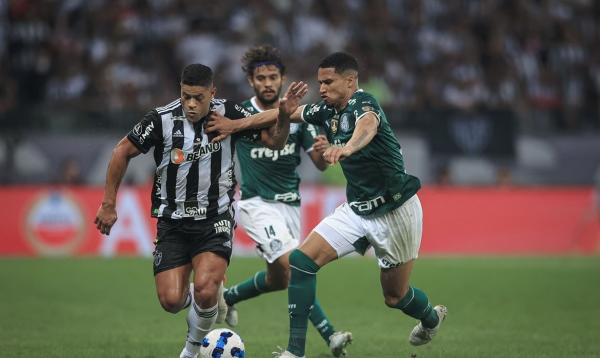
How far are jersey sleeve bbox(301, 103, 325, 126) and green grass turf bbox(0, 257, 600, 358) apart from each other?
2115mm

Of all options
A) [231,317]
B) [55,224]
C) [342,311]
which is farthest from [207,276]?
[55,224]

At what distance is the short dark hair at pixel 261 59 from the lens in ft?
33.5

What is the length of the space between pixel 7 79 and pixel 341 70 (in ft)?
46.1

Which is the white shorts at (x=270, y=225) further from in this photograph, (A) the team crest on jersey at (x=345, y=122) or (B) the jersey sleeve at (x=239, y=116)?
(A) the team crest on jersey at (x=345, y=122)

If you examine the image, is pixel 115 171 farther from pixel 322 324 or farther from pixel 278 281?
pixel 278 281

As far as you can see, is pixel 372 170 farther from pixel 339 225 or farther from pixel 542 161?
pixel 542 161

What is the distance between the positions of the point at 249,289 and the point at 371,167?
241 cm

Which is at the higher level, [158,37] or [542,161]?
[158,37]

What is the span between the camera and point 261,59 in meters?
10.2

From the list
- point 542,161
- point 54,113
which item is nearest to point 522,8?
point 542,161

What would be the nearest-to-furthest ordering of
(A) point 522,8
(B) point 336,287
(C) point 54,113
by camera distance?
(B) point 336,287 < (C) point 54,113 < (A) point 522,8

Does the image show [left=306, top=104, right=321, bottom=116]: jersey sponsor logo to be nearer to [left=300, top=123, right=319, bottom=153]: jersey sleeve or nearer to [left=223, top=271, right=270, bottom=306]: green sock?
[left=300, top=123, right=319, bottom=153]: jersey sleeve

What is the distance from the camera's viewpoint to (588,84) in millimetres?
23531

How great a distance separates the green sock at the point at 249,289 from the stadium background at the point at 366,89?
619 centimetres
